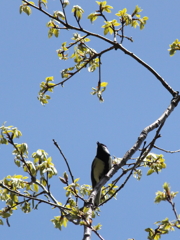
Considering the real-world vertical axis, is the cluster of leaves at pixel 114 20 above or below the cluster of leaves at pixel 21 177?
above

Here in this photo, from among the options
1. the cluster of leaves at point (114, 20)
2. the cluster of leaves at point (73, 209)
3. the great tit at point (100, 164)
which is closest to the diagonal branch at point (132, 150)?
the cluster of leaves at point (73, 209)

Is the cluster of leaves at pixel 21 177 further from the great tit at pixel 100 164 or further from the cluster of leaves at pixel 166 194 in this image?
the great tit at pixel 100 164

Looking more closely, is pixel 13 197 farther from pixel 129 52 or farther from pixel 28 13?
pixel 28 13

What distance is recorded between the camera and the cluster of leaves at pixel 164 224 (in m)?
3.54

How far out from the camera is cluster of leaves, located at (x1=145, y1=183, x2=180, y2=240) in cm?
354

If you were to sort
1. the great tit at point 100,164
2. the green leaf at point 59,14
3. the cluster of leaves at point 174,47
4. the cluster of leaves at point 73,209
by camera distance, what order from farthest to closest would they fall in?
the great tit at point 100,164
the green leaf at point 59,14
the cluster of leaves at point 174,47
the cluster of leaves at point 73,209

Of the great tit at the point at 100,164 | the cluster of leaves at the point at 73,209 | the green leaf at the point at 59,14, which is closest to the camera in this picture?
the cluster of leaves at the point at 73,209

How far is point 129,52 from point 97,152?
3.21 meters

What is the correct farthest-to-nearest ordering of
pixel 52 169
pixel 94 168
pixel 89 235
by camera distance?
pixel 94 168
pixel 52 169
pixel 89 235

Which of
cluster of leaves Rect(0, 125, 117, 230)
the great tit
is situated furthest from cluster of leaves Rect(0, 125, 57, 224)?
the great tit

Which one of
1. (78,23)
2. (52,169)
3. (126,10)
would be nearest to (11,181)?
(52,169)

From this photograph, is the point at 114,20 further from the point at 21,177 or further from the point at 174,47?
the point at 21,177

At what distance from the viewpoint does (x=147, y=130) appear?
4039 mm

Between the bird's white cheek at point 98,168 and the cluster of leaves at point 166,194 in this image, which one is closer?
the cluster of leaves at point 166,194
